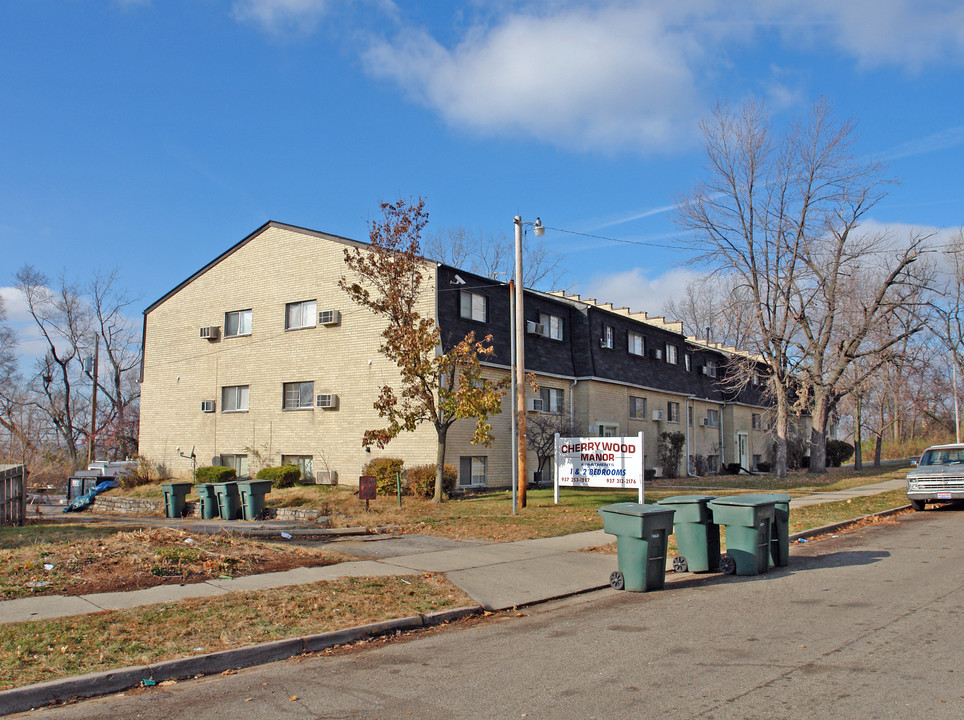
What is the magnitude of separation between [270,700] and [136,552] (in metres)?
5.34

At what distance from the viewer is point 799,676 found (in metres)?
5.69

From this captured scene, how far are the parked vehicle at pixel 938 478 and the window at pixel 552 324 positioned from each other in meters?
12.6

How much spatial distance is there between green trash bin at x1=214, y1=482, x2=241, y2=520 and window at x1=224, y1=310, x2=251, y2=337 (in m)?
9.77

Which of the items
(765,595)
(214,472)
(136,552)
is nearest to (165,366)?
(214,472)

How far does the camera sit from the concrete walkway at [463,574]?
7922 mm

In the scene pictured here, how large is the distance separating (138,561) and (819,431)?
34285 mm

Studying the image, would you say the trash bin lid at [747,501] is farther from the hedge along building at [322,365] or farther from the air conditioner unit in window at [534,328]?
the air conditioner unit in window at [534,328]

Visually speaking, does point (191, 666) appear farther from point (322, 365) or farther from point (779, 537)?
point (322, 365)

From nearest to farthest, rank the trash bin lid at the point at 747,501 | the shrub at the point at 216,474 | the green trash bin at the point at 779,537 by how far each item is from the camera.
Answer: the trash bin lid at the point at 747,501, the green trash bin at the point at 779,537, the shrub at the point at 216,474

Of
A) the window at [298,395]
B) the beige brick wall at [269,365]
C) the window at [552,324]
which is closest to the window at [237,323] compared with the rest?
the beige brick wall at [269,365]

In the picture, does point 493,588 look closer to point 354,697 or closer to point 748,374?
point 354,697

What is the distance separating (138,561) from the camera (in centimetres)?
960

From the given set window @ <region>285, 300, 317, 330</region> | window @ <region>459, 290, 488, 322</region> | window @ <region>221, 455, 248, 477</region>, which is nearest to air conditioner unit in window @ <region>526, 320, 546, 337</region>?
window @ <region>459, 290, 488, 322</region>

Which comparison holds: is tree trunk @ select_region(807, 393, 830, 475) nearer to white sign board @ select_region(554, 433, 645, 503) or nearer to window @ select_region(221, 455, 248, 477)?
white sign board @ select_region(554, 433, 645, 503)
